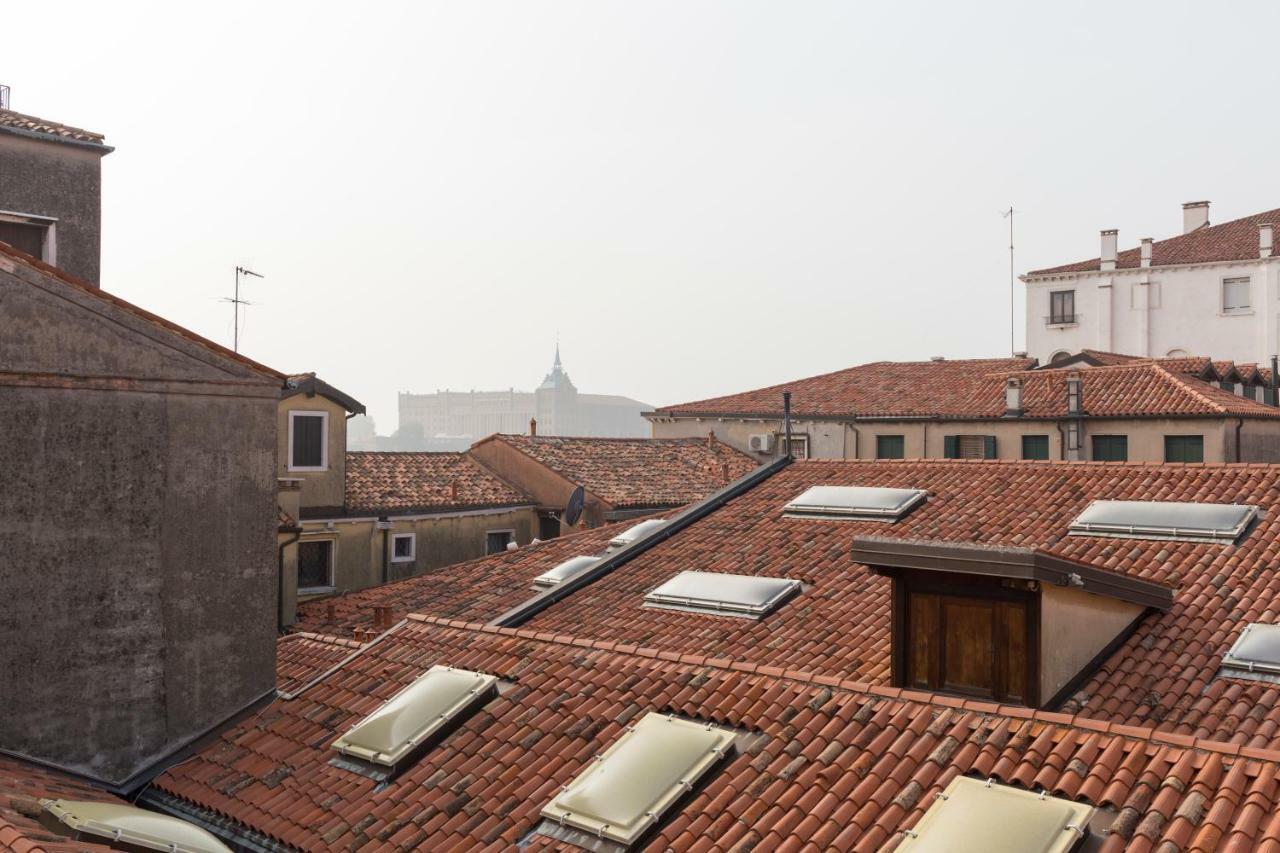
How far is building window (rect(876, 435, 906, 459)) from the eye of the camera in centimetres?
4159

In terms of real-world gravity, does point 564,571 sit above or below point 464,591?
above

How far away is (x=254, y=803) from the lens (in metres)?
11.6

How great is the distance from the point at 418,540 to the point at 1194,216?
4506cm

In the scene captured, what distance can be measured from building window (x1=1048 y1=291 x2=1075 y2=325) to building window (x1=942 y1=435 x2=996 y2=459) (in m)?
21.3

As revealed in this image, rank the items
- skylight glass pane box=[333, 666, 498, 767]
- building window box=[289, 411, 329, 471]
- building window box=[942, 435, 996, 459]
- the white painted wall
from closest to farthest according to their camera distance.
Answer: skylight glass pane box=[333, 666, 498, 767] → building window box=[289, 411, 329, 471] → building window box=[942, 435, 996, 459] → the white painted wall

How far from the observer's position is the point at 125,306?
12.8m

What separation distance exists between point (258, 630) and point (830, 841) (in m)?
7.83

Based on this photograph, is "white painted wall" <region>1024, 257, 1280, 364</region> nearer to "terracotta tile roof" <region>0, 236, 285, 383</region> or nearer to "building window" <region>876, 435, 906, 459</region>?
"building window" <region>876, 435, 906, 459</region>

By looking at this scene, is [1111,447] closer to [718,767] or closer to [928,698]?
[928,698]

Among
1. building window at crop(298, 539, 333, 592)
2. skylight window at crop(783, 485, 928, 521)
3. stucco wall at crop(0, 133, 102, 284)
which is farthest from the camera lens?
building window at crop(298, 539, 333, 592)

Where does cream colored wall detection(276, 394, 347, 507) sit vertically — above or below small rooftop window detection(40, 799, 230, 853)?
above

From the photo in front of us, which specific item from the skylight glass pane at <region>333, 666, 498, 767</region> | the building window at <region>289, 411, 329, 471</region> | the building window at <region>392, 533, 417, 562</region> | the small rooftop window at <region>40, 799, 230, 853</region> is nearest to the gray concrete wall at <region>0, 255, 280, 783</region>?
the small rooftop window at <region>40, 799, 230, 853</region>

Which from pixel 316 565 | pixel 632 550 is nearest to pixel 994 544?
pixel 632 550

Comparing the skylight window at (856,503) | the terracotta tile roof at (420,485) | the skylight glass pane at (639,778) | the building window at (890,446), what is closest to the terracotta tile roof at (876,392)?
the building window at (890,446)
